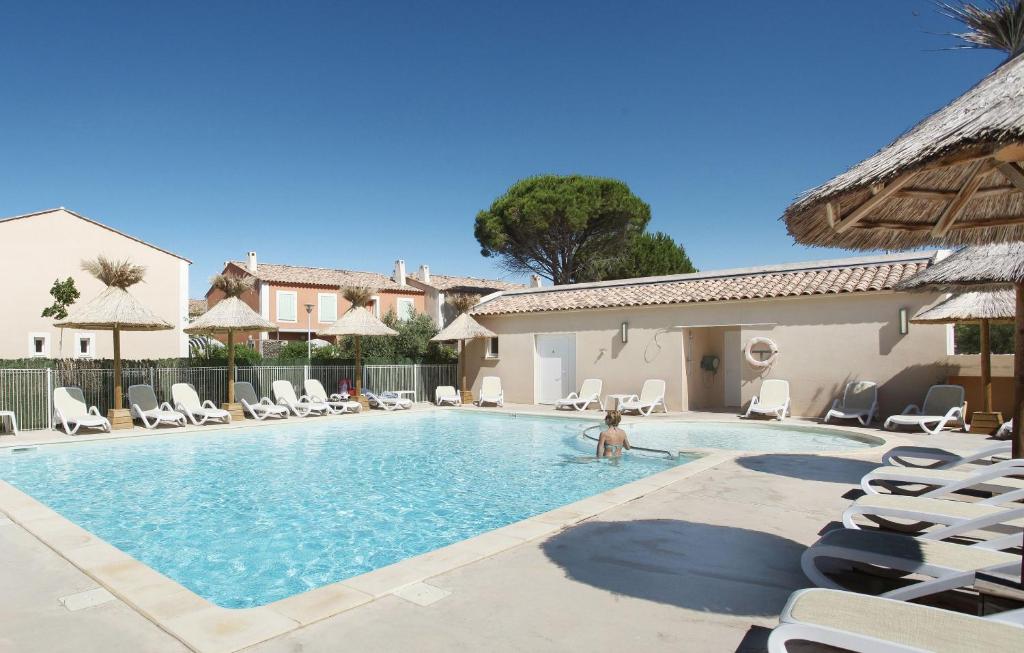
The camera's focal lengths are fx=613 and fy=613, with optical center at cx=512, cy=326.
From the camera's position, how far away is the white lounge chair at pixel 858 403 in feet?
43.5

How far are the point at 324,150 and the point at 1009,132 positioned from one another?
20.6 metres

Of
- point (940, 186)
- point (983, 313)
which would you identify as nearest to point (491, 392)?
point (983, 313)

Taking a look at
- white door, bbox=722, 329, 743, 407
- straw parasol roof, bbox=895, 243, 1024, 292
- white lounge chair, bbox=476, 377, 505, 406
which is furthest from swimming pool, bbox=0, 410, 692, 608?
white door, bbox=722, 329, 743, 407

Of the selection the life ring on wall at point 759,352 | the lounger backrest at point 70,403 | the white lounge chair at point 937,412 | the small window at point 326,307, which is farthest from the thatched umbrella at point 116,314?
the small window at point 326,307

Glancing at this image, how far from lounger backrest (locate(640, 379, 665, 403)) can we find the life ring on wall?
2306mm

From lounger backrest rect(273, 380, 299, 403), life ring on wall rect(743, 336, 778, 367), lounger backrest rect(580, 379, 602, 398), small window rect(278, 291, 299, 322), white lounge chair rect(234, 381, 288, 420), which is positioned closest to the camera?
life ring on wall rect(743, 336, 778, 367)

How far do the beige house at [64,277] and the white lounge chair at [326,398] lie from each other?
33.6ft

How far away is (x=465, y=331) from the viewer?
19531 mm

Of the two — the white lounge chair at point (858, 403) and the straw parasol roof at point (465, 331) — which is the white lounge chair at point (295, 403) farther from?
the white lounge chair at point (858, 403)

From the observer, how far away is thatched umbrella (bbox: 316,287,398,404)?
1780 centimetres

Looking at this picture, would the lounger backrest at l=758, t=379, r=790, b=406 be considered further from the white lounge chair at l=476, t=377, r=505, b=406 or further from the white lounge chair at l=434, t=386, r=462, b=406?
the white lounge chair at l=434, t=386, r=462, b=406

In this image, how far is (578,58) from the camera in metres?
17.5

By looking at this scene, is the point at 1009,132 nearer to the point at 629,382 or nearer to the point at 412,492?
the point at 412,492

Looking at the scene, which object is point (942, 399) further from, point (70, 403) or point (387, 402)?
point (70, 403)
